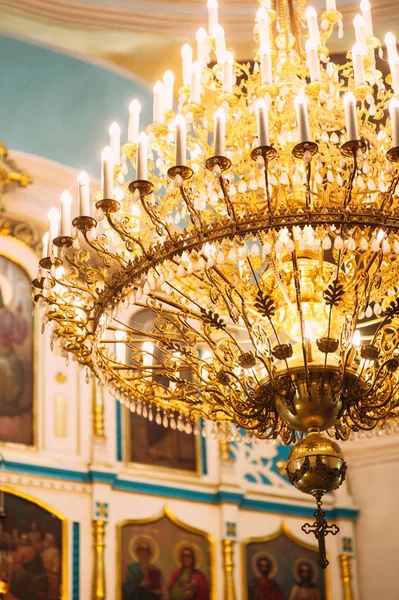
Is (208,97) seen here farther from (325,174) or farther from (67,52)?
(325,174)

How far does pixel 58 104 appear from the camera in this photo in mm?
9734

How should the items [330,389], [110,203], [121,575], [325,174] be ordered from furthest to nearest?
[121,575] → [325,174] → [330,389] → [110,203]

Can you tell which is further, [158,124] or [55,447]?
[55,447]

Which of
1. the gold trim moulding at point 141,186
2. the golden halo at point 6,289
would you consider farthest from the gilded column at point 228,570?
the gold trim moulding at point 141,186

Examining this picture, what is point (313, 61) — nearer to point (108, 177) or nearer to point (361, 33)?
point (361, 33)

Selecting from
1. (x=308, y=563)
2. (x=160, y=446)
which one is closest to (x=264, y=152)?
(x=160, y=446)

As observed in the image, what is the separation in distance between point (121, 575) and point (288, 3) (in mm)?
4603

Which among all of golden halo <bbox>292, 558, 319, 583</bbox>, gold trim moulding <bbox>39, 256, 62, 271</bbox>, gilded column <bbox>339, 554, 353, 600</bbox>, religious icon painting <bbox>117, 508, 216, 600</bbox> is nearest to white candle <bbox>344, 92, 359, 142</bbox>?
gold trim moulding <bbox>39, 256, 62, 271</bbox>

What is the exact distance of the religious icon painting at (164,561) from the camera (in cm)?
866

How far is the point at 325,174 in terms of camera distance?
595cm

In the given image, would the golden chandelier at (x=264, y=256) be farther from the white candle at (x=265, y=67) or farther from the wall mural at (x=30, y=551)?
the wall mural at (x=30, y=551)

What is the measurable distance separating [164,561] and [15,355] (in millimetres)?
2065

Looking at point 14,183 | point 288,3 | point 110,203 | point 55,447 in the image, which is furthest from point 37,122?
point 110,203

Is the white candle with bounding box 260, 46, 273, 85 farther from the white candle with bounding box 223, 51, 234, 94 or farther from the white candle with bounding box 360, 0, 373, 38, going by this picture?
the white candle with bounding box 360, 0, 373, 38
